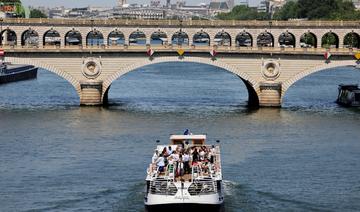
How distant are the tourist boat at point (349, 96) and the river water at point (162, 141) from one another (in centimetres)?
202

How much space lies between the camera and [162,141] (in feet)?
313

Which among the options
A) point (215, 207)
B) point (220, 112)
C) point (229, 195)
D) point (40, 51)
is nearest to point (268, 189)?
point (229, 195)

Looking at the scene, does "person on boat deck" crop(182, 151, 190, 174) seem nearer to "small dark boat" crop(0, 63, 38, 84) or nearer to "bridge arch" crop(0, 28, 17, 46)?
"bridge arch" crop(0, 28, 17, 46)

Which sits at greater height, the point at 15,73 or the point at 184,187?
the point at 184,187

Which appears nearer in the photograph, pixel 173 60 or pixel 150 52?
pixel 150 52

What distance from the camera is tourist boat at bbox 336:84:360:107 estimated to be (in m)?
129

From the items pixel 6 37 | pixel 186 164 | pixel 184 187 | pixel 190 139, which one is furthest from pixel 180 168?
pixel 6 37

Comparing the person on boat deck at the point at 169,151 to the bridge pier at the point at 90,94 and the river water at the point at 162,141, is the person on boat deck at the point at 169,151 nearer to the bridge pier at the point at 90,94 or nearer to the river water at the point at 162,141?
the river water at the point at 162,141

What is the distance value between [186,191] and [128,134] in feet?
123

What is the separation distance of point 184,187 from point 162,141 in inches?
1218

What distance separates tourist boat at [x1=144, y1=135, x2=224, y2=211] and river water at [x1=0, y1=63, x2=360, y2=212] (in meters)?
3.03

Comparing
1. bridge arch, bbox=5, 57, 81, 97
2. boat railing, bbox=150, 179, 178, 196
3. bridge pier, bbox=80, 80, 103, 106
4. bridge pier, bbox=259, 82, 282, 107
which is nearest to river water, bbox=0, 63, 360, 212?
bridge pier, bbox=80, 80, 103, 106

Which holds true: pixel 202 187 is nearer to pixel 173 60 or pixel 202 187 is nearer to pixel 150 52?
pixel 150 52

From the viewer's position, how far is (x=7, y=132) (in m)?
102
